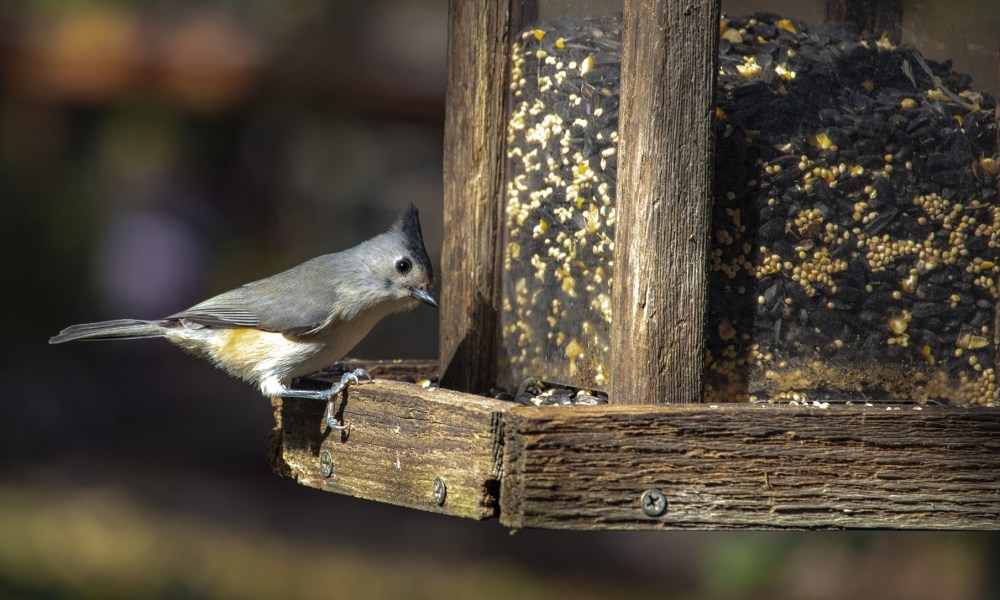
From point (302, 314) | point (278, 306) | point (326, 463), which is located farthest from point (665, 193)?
point (278, 306)

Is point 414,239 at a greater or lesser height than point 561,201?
lesser

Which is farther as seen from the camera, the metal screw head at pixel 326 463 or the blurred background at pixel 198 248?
the blurred background at pixel 198 248

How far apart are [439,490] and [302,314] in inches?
47.0

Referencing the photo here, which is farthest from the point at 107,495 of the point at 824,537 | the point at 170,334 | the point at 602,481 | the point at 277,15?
the point at 602,481

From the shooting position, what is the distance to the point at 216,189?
9.33 meters

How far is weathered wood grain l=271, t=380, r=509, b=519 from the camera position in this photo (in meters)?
2.52

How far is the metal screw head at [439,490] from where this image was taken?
8.66ft

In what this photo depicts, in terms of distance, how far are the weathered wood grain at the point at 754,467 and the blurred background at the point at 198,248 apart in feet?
17.2

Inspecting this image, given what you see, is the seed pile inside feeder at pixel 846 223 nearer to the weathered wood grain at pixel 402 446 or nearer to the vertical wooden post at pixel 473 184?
the vertical wooden post at pixel 473 184

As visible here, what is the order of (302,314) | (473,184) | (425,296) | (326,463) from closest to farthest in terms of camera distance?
(326,463) < (473,184) < (302,314) < (425,296)

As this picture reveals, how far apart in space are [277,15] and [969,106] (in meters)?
6.84

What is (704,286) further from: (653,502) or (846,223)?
(653,502)

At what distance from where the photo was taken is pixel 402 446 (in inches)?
111

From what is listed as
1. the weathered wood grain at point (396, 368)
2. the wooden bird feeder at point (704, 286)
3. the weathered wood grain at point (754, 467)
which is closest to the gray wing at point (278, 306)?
the weathered wood grain at point (396, 368)
